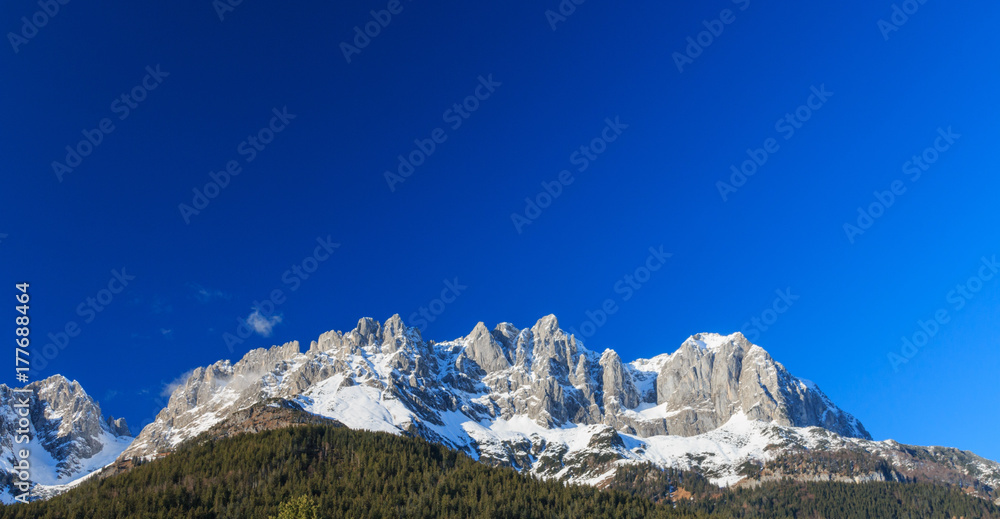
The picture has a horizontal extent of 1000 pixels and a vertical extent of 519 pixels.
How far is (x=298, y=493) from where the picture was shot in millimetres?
167875

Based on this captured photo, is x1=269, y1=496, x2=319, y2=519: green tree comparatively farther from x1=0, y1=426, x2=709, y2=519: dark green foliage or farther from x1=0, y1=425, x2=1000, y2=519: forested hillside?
x1=0, y1=425, x2=1000, y2=519: forested hillside

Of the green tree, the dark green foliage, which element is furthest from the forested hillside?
the green tree

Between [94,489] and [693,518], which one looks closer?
[94,489]

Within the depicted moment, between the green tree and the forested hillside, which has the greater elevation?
the forested hillside

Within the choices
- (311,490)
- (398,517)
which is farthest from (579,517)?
(311,490)

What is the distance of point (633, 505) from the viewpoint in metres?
197

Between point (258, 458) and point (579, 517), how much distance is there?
302ft

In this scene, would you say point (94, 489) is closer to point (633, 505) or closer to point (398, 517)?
point (398, 517)

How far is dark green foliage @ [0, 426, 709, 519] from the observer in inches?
6319

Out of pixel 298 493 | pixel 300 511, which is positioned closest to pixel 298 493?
pixel 298 493

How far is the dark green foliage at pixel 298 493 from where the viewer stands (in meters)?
160

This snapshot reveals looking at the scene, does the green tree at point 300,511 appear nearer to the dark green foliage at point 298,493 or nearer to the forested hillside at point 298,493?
the dark green foliage at point 298,493

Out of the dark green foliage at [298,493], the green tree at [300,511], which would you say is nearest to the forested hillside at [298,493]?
the dark green foliage at [298,493]

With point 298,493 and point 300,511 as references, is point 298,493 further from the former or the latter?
point 300,511
